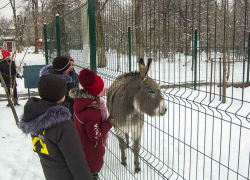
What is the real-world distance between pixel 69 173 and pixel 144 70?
4.20ft

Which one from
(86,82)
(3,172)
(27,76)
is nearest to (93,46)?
(86,82)

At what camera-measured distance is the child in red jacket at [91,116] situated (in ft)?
8.66

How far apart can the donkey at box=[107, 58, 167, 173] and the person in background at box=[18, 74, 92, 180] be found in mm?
917

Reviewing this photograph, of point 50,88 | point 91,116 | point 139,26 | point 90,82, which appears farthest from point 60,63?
point 50,88

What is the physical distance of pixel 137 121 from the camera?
10.7 feet

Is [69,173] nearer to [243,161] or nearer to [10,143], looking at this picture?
[243,161]

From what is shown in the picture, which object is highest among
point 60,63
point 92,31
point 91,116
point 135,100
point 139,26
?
point 92,31

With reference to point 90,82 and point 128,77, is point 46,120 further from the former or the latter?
point 128,77

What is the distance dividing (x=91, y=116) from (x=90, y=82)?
38cm

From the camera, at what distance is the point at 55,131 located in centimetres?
196

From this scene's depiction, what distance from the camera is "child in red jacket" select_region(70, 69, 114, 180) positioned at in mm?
2641

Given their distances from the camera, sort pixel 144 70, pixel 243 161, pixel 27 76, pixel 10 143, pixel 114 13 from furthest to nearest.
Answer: pixel 27 76 < pixel 10 143 < pixel 243 161 < pixel 114 13 < pixel 144 70

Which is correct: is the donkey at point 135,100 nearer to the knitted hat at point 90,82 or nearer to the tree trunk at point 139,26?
the tree trunk at point 139,26

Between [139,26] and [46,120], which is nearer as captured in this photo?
[46,120]
